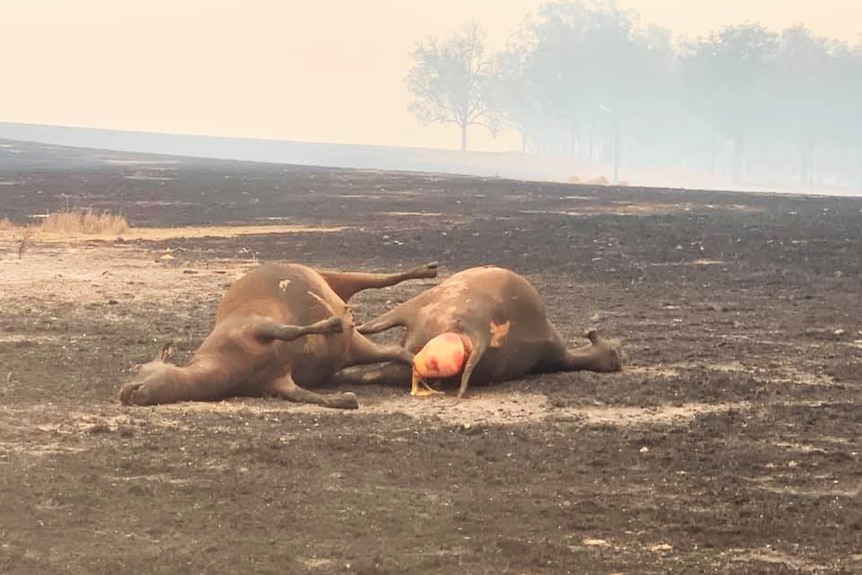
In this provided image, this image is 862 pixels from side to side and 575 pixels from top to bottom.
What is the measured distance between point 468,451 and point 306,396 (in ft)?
5.05

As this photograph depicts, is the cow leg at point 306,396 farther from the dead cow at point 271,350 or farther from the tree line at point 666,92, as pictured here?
the tree line at point 666,92

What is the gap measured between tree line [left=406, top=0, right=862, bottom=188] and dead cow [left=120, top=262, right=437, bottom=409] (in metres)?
110

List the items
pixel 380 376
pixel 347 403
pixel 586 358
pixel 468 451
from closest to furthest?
1. pixel 468 451
2. pixel 347 403
3. pixel 380 376
4. pixel 586 358

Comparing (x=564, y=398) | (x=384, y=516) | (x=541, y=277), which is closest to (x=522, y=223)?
(x=541, y=277)

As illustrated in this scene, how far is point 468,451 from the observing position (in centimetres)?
823

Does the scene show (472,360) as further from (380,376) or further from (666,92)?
(666,92)

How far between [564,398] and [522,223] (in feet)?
61.3

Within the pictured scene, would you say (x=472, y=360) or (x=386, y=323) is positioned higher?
(x=386, y=323)

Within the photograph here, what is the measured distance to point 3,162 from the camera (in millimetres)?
62062

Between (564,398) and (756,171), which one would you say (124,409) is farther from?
(756,171)

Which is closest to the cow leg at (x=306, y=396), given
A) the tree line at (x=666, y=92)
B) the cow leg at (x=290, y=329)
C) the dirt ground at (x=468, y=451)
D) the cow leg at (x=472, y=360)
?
the dirt ground at (x=468, y=451)

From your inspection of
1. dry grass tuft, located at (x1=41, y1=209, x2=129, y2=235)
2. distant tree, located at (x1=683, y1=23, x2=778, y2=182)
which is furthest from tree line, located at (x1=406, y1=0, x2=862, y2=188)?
dry grass tuft, located at (x1=41, y1=209, x2=129, y2=235)

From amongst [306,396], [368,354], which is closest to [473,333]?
[368,354]

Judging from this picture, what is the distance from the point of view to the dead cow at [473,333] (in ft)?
32.3
